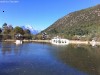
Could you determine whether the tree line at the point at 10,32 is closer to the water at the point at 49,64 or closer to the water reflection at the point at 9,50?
the water reflection at the point at 9,50

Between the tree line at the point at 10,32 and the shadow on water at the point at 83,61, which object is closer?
the shadow on water at the point at 83,61

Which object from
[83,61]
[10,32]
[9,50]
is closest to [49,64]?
[83,61]

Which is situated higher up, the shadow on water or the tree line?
the tree line

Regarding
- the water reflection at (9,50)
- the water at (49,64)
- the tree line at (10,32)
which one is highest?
the tree line at (10,32)

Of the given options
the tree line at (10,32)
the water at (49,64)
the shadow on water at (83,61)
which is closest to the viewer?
the water at (49,64)

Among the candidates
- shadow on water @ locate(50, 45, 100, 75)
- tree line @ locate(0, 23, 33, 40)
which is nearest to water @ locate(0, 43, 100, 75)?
shadow on water @ locate(50, 45, 100, 75)

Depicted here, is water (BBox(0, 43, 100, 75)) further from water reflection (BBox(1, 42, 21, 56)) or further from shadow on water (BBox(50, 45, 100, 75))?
water reflection (BBox(1, 42, 21, 56))

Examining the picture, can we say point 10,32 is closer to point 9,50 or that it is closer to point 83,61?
point 9,50

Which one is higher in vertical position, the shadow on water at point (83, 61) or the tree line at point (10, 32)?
the tree line at point (10, 32)

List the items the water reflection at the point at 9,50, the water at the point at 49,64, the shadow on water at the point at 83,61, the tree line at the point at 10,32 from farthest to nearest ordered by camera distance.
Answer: the tree line at the point at 10,32
the water reflection at the point at 9,50
the shadow on water at the point at 83,61
the water at the point at 49,64

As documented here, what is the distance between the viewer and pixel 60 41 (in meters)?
142

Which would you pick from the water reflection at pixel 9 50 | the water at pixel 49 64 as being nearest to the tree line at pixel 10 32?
the water reflection at pixel 9 50

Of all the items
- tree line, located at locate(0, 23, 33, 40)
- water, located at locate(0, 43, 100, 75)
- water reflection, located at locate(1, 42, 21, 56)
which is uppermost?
tree line, located at locate(0, 23, 33, 40)

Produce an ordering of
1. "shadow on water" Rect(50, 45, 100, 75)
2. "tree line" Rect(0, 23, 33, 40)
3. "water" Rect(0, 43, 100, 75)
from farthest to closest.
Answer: "tree line" Rect(0, 23, 33, 40)
"shadow on water" Rect(50, 45, 100, 75)
"water" Rect(0, 43, 100, 75)
